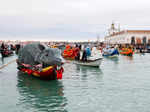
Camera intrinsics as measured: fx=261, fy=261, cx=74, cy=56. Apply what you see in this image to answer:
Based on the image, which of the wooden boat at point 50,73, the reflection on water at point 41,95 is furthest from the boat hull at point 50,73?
the reflection on water at point 41,95

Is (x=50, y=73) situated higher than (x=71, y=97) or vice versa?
(x=50, y=73)

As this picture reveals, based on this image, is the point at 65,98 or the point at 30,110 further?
the point at 65,98

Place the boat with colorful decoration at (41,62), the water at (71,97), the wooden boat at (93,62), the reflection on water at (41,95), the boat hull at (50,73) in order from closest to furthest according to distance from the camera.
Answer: the water at (71,97)
the reflection on water at (41,95)
the boat hull at (50,73)
the boat with colorful decoration at (41,62)
the wooden boat at (93,62)

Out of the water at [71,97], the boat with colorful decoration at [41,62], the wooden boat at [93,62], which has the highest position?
the boat with colorful decoration at [41,62]

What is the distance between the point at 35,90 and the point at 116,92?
141 inches

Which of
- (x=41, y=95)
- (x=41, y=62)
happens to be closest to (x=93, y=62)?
(x=41, y=62)

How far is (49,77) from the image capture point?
13.8 metres

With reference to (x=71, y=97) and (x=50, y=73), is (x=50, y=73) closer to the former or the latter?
(x=50, y=73)

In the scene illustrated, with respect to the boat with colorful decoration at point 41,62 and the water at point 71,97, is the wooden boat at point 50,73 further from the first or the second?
the water at point 71,97

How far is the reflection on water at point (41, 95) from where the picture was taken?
351 inches

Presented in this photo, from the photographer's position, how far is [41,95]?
1060cm

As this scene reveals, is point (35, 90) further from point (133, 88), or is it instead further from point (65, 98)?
point (133, 88)

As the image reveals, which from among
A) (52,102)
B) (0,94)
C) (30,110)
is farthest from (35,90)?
(30,110)

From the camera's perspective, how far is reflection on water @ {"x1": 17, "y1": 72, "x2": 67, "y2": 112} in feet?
29.2
